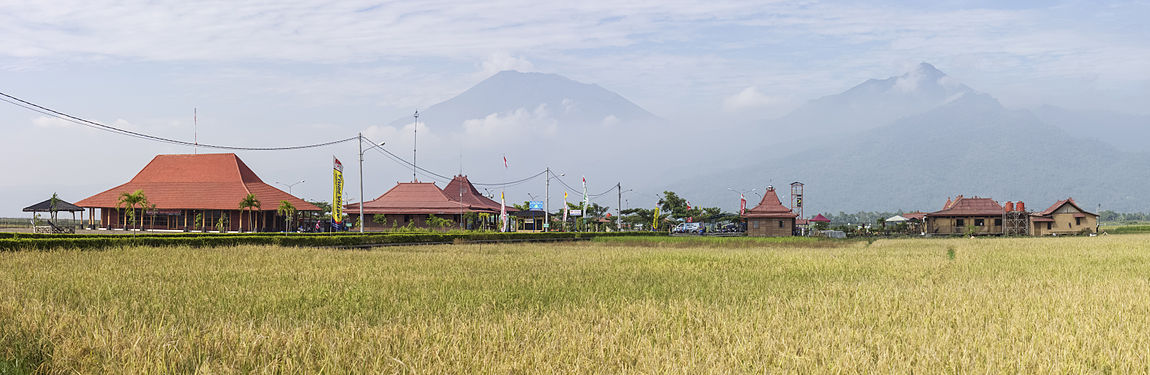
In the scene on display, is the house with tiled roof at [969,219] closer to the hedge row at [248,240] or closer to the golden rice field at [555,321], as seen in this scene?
the hedge row at [248,240]

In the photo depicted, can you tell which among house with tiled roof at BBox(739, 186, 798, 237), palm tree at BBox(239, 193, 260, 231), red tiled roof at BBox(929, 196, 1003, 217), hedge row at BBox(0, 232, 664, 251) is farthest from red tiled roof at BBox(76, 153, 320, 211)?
red tiled roof at BBox(929, 196, 1003, 217)

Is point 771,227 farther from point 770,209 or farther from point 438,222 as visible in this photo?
point 438,222

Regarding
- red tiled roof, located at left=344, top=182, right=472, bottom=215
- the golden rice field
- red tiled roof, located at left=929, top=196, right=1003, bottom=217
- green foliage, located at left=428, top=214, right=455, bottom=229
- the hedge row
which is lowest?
the golden rice field

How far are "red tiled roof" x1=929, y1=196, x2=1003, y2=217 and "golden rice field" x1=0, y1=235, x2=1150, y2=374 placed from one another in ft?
207

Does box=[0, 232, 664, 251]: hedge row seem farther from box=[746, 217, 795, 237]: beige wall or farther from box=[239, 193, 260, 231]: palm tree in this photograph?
box=[239, 193, 260, 231]: palm tree

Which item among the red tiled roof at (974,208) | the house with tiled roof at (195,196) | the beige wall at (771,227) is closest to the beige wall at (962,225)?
the red tiled roof at (974,208)

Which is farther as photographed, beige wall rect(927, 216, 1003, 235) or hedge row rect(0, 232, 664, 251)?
beige wall rect(927, 216, 1003, 235)

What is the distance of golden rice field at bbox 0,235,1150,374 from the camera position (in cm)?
645

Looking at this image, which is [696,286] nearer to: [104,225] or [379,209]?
[379,209]

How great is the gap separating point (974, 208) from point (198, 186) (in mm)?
69506


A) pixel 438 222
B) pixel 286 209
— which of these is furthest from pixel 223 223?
pixel 438 222

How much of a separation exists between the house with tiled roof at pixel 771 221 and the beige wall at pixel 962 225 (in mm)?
16197

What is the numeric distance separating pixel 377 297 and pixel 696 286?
17.7 ft

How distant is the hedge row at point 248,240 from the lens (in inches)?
964
